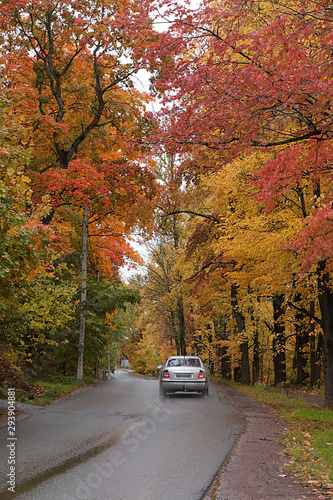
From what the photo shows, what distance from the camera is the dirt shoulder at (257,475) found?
→ 475 centimetres

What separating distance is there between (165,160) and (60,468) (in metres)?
23.4

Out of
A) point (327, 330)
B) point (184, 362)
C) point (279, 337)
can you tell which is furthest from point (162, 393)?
point (279, 337)

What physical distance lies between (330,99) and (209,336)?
111ft

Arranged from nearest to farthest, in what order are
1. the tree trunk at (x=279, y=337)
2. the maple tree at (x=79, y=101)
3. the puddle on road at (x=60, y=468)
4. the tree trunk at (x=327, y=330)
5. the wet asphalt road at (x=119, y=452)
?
the puddle on road at (x=60, y=468) < the wet asphalt road at (x=119, y=452) < the tree trunk at (x=327, y=330) < the maple tree at (x=79, y=101) < the tree trunk at (x=279, y=337)

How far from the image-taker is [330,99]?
→ 6.08m

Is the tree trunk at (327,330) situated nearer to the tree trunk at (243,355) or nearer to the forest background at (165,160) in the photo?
the forest background at (165,160)

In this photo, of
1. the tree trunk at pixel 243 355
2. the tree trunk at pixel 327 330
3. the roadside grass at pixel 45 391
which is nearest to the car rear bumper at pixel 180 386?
the roadside grass at pixel 45 391

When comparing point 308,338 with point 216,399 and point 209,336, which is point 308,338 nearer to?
point 216,399

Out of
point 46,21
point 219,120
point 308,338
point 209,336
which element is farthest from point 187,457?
point 209,336

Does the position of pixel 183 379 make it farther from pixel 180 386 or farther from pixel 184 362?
pixel 184 362

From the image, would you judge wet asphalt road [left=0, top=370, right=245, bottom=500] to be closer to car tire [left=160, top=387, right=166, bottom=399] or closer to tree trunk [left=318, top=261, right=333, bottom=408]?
car tire [left=160, top=387, right=166, bottom=399]

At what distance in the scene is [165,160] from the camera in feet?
89.4

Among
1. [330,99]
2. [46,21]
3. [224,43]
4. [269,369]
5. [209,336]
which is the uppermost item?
[46,21]

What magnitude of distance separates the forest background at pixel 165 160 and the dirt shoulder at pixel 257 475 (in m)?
3.61
